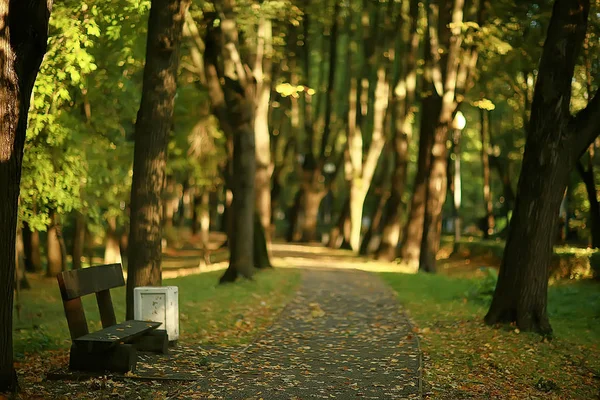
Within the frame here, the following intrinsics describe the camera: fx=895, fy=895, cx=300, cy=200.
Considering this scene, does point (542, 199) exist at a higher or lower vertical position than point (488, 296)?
higher

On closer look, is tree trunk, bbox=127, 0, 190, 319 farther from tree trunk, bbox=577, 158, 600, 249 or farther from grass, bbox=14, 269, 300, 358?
tree trunk, bbox=577, 158, 600, 249

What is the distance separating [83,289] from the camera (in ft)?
31.3

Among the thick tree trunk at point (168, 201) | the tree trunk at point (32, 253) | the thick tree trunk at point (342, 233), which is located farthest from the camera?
the thick tree trunk at point (342, 233)

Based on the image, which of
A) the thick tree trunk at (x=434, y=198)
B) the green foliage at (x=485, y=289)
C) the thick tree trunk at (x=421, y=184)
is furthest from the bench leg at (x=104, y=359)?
the thick tree trunk at (x=421, y=184)

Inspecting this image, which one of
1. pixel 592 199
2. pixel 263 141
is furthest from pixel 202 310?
pixel 592 199

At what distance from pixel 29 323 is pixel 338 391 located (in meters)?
9.35

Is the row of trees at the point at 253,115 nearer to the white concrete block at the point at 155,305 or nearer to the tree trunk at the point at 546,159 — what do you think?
the tree trunk at the point at 546,159

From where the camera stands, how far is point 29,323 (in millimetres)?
16484

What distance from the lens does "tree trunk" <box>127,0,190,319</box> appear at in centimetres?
1249

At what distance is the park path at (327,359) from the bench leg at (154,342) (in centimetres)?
89

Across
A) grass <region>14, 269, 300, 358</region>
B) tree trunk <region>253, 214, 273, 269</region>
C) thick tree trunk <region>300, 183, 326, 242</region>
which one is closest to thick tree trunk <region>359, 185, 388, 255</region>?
thick tree trunk <region>300, 183, 326, 242</region>

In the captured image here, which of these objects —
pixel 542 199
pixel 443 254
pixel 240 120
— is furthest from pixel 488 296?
pixel 443 254

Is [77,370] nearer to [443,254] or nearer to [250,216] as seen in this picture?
[250,216]

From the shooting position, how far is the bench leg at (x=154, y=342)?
10.8 meters
